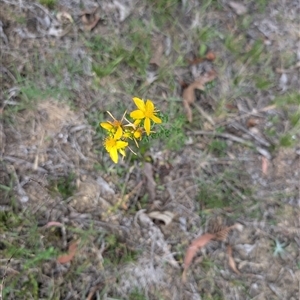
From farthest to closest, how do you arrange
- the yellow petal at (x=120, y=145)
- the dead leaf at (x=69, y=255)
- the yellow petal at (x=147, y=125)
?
the dead leaf at (x=69, y=255), the yellow petal at (x=120, y=145), the yellow petal at (x=147, y=125)

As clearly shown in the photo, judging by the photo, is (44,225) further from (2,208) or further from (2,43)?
(2,43)

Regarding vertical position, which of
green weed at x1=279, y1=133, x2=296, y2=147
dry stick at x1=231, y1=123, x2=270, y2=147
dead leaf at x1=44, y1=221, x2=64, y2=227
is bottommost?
dead leaf at x1=44, y1=221, x2=64, y2=227

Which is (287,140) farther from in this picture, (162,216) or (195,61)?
(162,216)

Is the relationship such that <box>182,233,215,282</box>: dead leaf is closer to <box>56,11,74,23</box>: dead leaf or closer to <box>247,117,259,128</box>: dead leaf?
<box>247,117,259,128</box>: dead leaf

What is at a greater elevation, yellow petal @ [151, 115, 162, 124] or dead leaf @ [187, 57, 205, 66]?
yellow petal @ [151, 115, 162, 124]

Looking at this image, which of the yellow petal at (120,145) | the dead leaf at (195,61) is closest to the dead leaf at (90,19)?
the dead leaf at (195,61)

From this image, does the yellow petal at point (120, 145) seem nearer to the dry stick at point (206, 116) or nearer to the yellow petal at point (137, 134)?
the yellow petal at point (137, 134)

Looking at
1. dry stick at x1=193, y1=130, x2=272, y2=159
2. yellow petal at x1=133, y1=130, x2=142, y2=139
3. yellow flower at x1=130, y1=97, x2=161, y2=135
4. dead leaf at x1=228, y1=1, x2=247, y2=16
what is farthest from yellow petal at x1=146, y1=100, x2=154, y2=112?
dead leaf at x1=228, y1=1, x2=247, y2=16
